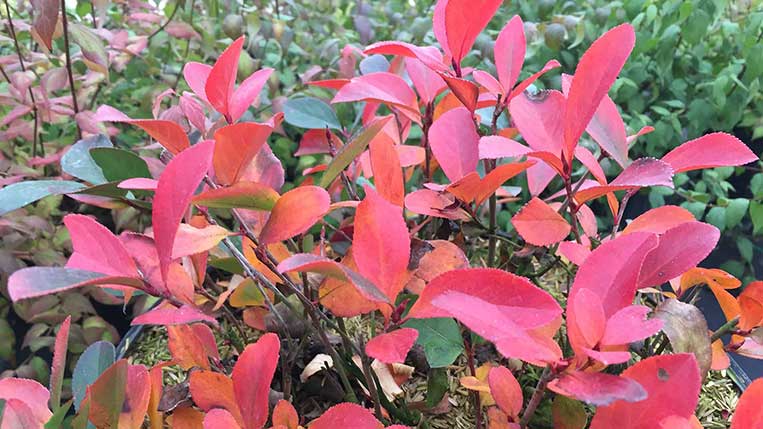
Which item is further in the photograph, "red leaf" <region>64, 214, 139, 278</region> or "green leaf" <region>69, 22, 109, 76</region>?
"green leaf" <region>69, 22, 109, 76</region>

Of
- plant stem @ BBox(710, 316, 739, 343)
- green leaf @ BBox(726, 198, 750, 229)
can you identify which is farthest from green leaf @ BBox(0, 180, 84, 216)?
green leaf @ BBox(726, 198, 750, 229)

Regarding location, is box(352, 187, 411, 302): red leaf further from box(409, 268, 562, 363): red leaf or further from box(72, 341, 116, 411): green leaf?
box(72, 341, 116, 411): green leaf

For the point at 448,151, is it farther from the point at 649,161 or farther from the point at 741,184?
the point at 741,184

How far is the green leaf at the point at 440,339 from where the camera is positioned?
0.40 metres

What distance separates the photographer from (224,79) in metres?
0.38

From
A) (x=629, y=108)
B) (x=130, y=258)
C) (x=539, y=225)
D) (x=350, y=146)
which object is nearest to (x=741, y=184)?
(x=629, y=108)

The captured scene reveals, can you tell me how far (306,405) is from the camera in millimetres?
529

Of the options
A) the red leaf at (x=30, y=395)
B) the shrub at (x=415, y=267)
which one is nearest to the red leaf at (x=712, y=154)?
the shrub at (x=415, y=267)

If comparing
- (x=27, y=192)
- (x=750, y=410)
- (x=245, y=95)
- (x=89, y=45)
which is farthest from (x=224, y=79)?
(x=89, y=45)

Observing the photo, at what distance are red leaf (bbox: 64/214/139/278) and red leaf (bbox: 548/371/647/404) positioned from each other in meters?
0.23

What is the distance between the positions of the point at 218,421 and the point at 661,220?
0.33m

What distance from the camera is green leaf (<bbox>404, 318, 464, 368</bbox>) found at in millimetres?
396

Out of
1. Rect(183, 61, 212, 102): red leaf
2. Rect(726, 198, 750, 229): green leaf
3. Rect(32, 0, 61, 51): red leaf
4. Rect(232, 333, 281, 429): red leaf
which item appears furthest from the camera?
Rect(726, 198, 750, 229): green leaf

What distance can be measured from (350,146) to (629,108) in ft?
3.39
